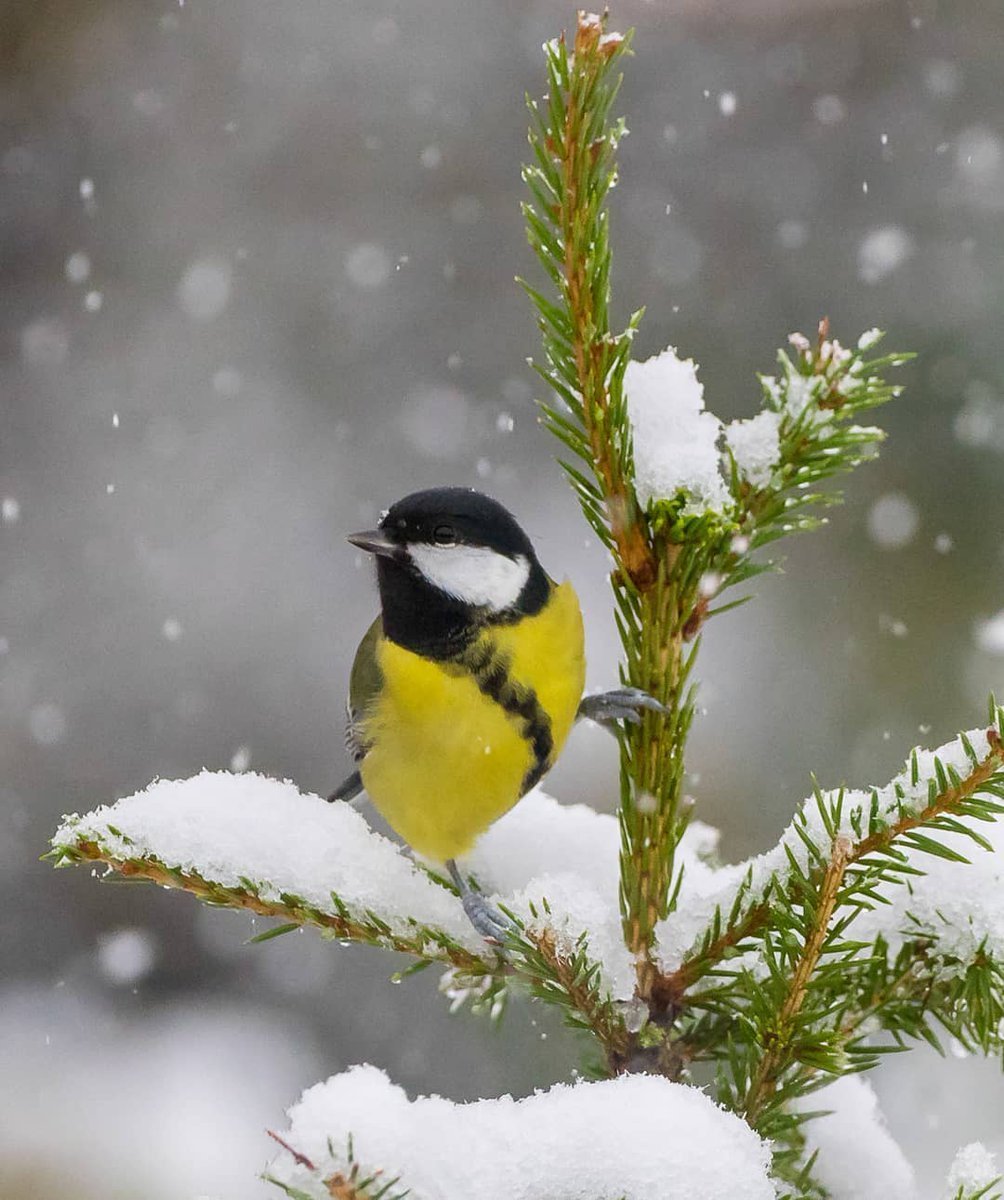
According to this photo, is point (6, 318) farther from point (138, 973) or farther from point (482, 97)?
point (138, 973)

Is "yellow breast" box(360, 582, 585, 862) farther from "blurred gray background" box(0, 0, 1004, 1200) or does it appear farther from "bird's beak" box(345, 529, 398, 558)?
"blurred gray background" box(0, 0, 1004, 1200)

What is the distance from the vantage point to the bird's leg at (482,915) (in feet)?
2.43

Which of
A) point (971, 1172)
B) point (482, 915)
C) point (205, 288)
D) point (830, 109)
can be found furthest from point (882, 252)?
point (971, 1172)

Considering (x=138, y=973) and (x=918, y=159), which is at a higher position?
(x=918, y=159)

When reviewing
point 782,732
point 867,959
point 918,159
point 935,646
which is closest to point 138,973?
point 782,732

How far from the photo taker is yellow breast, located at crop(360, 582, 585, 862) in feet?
3.36

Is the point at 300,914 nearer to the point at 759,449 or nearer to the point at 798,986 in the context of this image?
the point at 798,986

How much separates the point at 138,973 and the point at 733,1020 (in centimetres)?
256

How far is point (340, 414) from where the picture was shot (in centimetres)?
345

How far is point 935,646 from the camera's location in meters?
2.51

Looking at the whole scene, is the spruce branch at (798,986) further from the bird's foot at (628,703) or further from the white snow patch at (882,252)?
the white snow patch at (882,252)

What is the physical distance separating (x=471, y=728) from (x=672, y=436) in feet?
1.31

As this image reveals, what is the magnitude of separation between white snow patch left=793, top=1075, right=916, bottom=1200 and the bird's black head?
48 cm

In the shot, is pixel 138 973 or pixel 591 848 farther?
pixel 138 973
